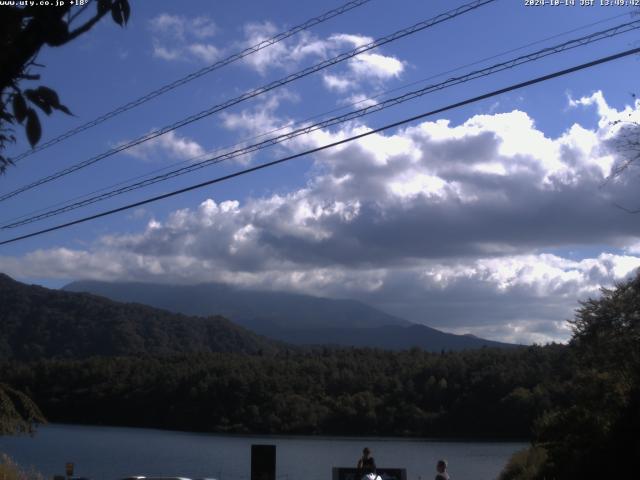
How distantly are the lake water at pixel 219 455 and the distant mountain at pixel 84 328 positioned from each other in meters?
48.6

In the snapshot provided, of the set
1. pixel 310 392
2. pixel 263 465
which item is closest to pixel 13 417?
pixel 263 465

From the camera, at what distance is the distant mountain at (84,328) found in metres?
110

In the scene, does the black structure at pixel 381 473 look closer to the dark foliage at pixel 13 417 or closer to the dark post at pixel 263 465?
the dark post at pixel 263 465

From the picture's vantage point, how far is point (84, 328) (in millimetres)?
119688

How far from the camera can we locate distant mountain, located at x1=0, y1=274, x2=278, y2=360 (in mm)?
109725

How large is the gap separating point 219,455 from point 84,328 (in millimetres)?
78802

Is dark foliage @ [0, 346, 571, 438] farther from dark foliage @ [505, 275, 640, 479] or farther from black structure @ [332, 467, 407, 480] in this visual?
black structure @ [332, 467, 407, 480]

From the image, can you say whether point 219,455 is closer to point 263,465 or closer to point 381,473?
point 381,473

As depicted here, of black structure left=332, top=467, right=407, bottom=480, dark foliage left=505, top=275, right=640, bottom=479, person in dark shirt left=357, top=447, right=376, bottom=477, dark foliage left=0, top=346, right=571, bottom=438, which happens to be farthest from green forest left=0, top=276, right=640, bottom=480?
person in dark shirt left=357, top=447, right=376, bottom=477

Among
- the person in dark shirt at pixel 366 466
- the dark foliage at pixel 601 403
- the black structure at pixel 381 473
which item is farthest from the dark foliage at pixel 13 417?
the dark foliage at pixel 601 403

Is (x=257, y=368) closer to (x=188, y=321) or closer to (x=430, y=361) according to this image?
(x=430, y=361)

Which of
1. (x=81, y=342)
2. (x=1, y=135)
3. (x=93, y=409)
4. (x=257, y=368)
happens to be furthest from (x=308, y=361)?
(x=1, y=135)

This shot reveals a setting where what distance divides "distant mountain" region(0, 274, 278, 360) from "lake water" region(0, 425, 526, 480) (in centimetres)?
4860

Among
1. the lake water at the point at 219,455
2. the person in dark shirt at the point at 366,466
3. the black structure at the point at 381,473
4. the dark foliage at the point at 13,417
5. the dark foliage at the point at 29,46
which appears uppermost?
the dark foliage at the point at 29,46
